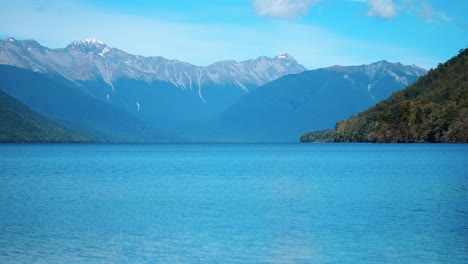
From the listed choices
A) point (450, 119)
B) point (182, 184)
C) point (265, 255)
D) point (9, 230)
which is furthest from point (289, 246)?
point (450, 119)

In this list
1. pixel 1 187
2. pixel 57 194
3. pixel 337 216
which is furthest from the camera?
pixel 1 187

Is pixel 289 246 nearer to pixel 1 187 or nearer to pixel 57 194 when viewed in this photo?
pixel 57 194

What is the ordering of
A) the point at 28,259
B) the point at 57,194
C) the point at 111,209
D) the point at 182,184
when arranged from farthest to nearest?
the point at 182,184 → the point at 57,194 → the point at 111,209 → the point at 28,259

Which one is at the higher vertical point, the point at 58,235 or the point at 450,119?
the point at 450,119

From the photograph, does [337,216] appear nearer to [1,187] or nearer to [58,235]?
[58,235]

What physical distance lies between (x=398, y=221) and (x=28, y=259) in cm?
2283

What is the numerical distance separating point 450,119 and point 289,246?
16430 centimetres

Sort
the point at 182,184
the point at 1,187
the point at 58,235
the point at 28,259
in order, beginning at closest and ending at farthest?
the point at 28,259
the point at 58,235
the point at 1,187
the point at 182,184

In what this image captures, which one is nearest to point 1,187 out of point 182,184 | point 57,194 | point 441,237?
point 57,194

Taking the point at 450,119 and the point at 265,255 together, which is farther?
the point at 450,119

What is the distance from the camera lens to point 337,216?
4606cm

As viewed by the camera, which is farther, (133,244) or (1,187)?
(1,187)

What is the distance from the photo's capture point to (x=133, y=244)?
1437 inches

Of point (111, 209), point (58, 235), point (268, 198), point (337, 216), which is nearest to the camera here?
point (58, 235)
